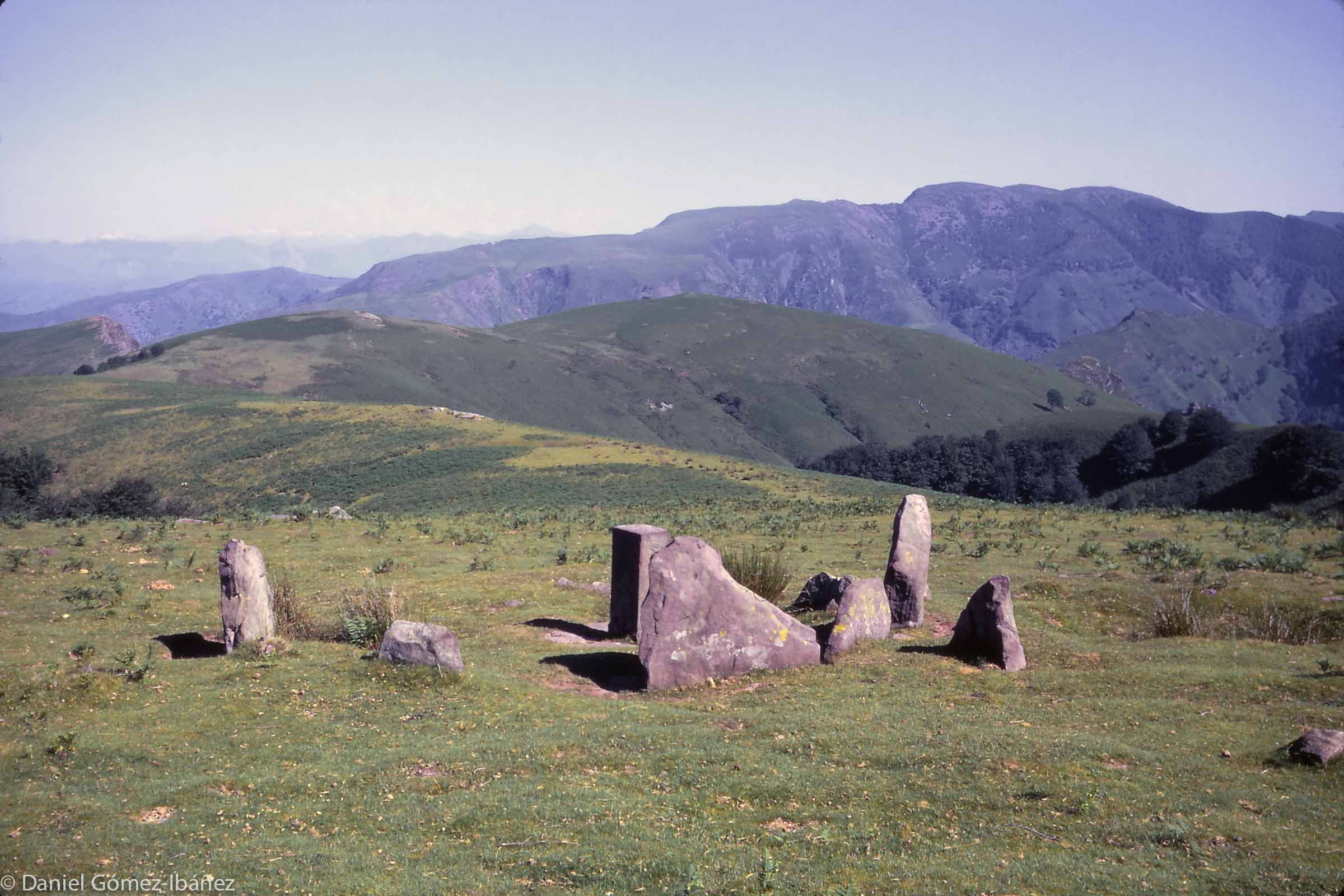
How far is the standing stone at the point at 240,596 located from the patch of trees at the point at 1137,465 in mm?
83581

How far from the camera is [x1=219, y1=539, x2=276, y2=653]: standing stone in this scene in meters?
17.5

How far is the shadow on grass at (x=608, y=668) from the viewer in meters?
16.4

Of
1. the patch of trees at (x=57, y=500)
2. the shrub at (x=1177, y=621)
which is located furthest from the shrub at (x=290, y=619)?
the patch of trees at (x=57, y=500)

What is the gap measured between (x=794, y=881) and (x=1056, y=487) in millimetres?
113763

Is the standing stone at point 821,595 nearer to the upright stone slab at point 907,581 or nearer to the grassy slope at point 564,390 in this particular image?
the upright stone slab at point 907,581

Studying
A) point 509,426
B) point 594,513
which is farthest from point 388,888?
point 509,426

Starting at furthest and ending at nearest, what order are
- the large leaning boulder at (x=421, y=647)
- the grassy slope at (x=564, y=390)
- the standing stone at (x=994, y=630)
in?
1. the grassy slope at (x=564, y=390)
2. the standing stone at (x=994, y=630)
3. the large leaning boulder at (x=421, y=647)

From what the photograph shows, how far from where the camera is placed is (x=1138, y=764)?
1170 centimetres

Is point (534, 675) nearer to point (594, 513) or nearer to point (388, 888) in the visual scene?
point (388, 888)

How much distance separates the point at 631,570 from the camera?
20078 millimetres

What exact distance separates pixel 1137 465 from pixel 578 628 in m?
113

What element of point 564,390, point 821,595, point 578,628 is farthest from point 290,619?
point 564,390

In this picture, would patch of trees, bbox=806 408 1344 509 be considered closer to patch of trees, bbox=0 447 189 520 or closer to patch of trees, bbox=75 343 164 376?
patch of trees, bbox=0 447 189 520

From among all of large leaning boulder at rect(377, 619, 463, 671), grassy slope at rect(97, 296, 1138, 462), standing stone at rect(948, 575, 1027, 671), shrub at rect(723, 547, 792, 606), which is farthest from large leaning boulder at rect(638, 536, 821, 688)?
grassy slope at rect(97, 296, 1138, 462)
